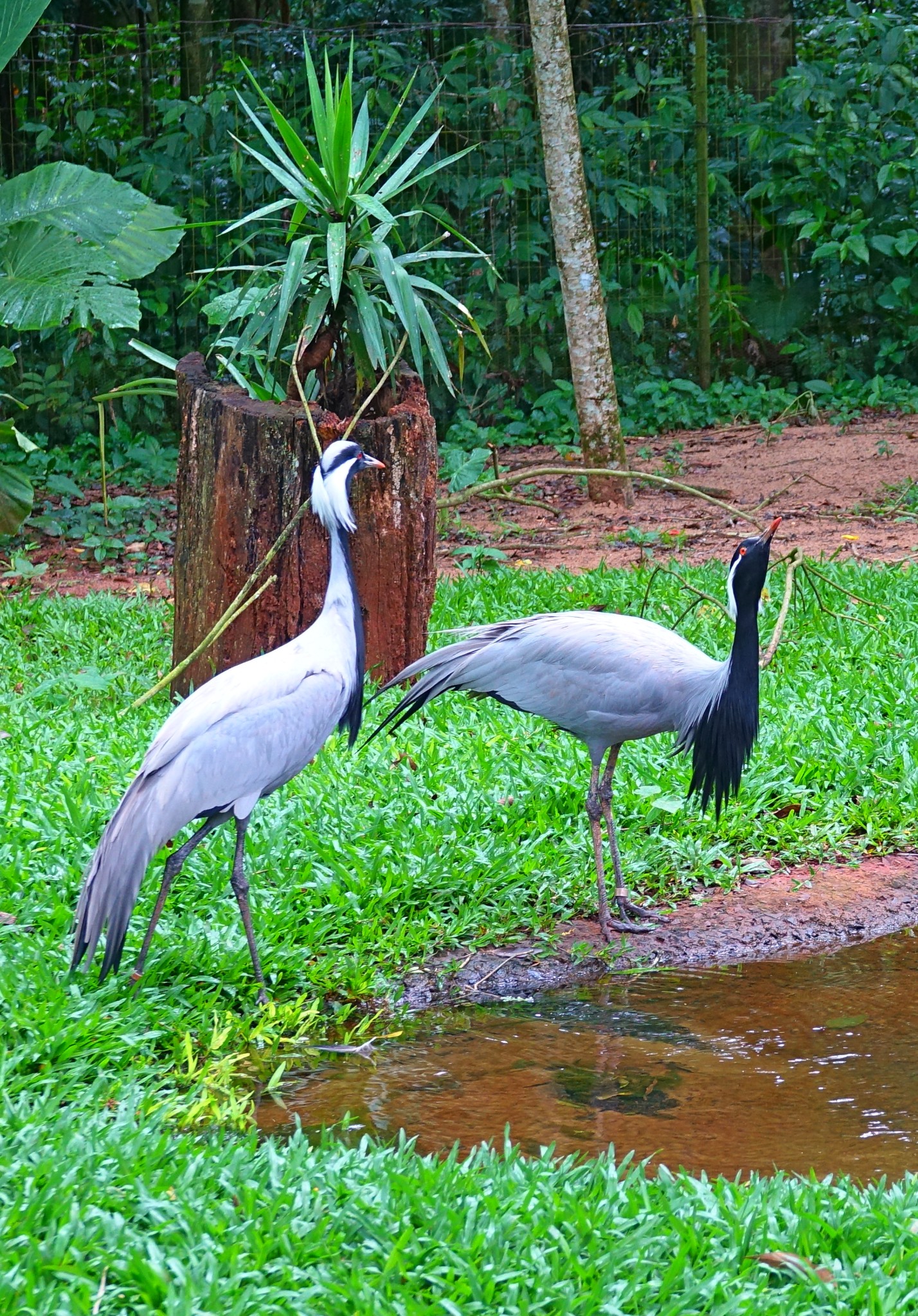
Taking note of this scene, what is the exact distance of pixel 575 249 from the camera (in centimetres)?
910

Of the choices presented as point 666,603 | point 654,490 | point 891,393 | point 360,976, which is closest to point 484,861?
point 360,976

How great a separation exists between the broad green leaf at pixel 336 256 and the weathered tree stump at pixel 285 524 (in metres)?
0.49

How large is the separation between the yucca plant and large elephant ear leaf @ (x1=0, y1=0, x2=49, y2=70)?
866 millimetres

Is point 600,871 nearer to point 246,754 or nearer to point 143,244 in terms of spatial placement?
point 246,754

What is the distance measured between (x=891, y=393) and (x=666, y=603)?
5.46 m

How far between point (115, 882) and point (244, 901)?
38cm

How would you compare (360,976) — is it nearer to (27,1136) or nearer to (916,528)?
(27,1136)

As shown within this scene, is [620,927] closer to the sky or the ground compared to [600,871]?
closer to the ground

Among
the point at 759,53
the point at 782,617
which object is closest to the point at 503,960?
the point at 782,617

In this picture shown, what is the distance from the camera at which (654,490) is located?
10078mm

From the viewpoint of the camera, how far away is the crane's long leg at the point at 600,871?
4.20 metres

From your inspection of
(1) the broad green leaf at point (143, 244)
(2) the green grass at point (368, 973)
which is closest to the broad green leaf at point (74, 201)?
(1) the broad green leaf at point (143, 244)

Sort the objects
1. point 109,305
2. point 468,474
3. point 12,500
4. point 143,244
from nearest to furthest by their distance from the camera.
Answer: point 109,305 → point 143,244 → point 12,500 → point 468,474

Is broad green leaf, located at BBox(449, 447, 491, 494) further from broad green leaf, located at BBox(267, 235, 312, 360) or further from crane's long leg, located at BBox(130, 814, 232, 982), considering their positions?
crane's long leg, located at BBox(130, 814, 232, 982)
